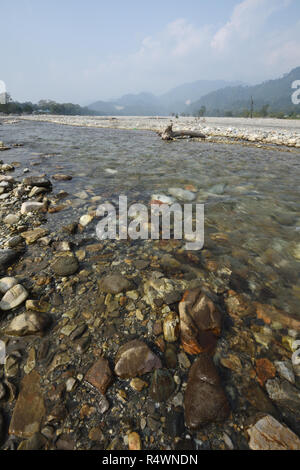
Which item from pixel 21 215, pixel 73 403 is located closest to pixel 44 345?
pixel 73 403

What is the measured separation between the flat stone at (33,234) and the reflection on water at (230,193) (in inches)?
14.4

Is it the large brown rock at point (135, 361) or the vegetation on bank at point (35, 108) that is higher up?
the vegetation on bank at point (35, 108)

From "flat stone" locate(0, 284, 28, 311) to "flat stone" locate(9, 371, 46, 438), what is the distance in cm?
85

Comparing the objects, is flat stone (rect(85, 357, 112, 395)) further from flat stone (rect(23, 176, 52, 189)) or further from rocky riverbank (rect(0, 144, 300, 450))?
flat stone (rect(23, 176, 52, 189))

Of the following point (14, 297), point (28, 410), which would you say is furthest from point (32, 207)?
point (28, 410)

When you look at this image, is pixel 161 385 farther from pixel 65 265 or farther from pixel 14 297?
pixel 65 265

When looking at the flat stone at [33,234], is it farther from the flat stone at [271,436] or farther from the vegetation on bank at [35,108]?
the vegetation on bank at [35,108]

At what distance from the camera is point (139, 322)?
2318 millimetres

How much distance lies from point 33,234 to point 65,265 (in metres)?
1.17

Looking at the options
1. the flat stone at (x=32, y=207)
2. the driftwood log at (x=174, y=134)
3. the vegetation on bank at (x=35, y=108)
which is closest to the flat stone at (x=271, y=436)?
the flat stone at (x=32, y=207)

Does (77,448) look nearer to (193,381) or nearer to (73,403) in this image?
(73,403)

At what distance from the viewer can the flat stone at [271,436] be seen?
4.63ft

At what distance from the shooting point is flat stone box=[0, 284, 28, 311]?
231 cm
